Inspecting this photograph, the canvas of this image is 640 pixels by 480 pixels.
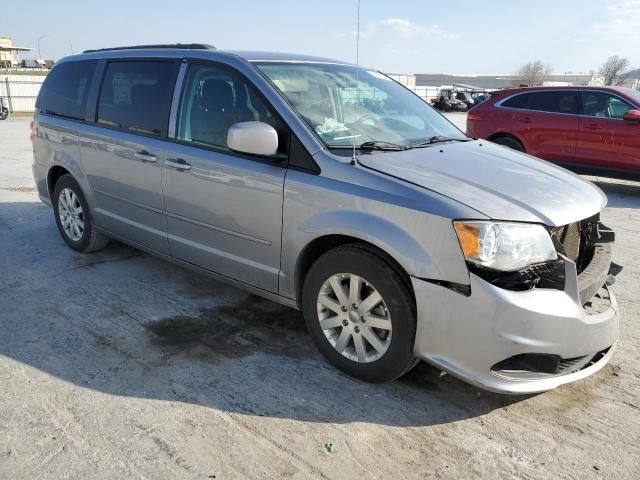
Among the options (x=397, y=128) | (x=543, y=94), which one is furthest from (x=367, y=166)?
(x=543, y=94)

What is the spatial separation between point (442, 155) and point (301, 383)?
1.60 meters

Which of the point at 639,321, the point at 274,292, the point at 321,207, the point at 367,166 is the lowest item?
the point at 639,321

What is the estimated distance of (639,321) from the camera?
3.90 meters

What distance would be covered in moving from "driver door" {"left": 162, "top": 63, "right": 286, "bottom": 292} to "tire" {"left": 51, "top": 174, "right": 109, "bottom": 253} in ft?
4.56

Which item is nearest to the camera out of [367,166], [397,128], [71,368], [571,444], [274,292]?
[571,444]

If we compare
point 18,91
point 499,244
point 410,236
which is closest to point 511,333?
point 499,244

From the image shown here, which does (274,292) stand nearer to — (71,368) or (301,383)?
(301,383)

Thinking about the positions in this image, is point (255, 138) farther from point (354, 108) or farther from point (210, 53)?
point (210, 53)

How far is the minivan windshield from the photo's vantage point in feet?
10.9

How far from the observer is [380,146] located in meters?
3.28

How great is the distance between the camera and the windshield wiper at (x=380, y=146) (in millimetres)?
3227

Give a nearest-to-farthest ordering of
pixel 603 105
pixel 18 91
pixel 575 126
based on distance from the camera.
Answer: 1. pixel 603 105
2. pixel 575 126
3. pixel 18 91

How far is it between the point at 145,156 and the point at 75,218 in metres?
1.55

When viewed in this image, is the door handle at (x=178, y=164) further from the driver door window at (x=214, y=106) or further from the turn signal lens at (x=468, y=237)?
the turn signal lens at (x=468, y=237)
